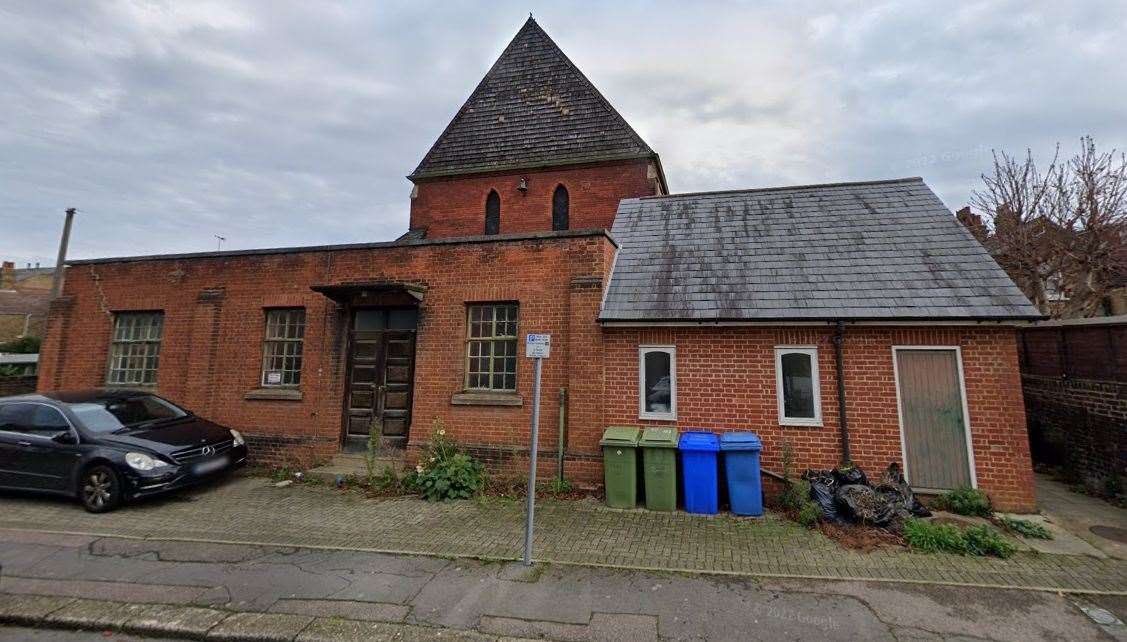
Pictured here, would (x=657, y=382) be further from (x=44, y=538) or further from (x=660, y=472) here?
(x=44, y=538)

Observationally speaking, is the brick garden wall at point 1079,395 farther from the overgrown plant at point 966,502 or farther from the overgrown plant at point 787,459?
the overgrown plant at point 787,459

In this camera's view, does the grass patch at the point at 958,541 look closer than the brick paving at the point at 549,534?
No

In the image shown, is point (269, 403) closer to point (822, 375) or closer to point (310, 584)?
point (310, 584)

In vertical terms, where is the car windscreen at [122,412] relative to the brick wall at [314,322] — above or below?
below

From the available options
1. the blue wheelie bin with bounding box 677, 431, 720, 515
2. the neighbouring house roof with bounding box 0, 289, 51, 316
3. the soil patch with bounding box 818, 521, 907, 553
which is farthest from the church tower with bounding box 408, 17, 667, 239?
the neighbouring house roof with bounding box 0, 289, 51, 316

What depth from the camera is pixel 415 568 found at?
5.09m

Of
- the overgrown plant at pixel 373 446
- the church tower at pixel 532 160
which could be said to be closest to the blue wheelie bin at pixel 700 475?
the overgrown plant at pixel 373 446

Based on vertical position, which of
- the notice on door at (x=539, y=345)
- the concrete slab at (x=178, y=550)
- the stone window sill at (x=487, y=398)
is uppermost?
the notice on door at (x=539, y=345)

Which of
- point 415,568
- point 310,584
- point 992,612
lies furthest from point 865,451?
point 310,584

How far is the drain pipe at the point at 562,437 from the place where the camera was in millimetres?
7852

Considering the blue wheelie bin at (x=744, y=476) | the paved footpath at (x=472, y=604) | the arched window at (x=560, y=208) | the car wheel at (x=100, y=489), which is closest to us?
the paved footpath at (x=472, y=604)

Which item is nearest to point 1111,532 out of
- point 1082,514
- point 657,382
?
point 1082,514

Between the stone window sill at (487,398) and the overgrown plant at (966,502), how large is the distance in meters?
6.33

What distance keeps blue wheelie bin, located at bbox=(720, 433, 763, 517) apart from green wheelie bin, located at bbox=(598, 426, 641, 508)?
1.28 metres
